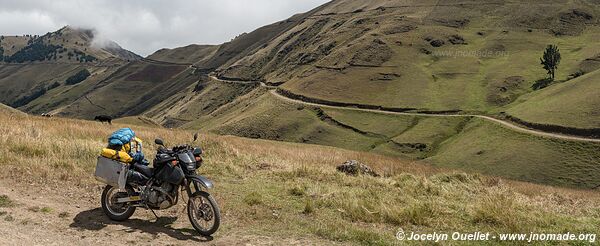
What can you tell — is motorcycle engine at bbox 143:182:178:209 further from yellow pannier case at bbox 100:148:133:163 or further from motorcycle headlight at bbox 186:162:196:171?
yellow pannier case at bbox 100:148:133:163

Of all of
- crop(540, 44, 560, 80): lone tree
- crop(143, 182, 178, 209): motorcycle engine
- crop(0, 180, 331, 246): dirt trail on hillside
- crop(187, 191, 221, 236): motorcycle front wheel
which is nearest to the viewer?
crop(0, 180, 331, 246): dirt trail on hillside

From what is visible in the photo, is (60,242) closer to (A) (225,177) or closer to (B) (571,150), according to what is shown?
(A) (225,177)

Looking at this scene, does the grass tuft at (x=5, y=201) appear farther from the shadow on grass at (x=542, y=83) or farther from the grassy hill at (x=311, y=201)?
the shadow on grass at (x=542, y=83)

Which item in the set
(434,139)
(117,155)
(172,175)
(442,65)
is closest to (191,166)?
(172,175)

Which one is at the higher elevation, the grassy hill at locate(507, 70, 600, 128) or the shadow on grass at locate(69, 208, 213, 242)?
the shadow on grass at locate(69, 208, 213, 242)

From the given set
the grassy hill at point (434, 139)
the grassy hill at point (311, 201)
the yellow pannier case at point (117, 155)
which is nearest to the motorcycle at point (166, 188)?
the yellow pannier case at point (117, 155)

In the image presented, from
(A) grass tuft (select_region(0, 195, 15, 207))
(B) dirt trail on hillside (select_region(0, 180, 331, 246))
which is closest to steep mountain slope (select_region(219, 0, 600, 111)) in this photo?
(B) dirt trail on hillside (select_region(0, 180, 331, 246))

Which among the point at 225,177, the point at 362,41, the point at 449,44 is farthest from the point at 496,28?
the point at 225,177

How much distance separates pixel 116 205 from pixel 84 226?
921mm

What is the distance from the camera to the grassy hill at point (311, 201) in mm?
10711

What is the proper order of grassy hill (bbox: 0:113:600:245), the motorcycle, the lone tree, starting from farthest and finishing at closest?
the lone tree
grassy hill (bbox: 0:113:600:245)
the motorcycle

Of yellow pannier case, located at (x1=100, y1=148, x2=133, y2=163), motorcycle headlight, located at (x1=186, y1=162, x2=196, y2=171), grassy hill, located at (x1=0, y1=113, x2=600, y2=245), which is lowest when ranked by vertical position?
grassy hill, located at (x1=0, y1=113, x2=600, y2=245)

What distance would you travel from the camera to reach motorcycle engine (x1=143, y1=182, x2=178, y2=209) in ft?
34.5

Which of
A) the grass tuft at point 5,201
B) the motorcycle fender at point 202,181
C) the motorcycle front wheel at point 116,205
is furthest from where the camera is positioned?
the grass tuft at point 5,201
